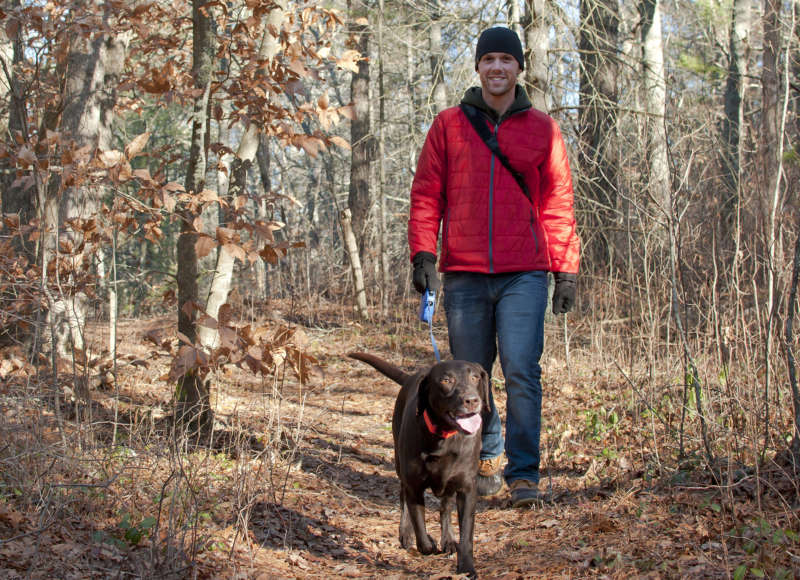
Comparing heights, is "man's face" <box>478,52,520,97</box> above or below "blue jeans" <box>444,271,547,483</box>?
above

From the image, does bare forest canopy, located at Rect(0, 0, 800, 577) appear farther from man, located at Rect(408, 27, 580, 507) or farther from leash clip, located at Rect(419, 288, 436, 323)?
leash clip, located at Rect(419, 288, 436, 323)

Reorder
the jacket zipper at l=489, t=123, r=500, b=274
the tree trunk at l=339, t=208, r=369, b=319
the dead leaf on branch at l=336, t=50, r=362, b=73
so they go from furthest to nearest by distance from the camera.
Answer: the tree trunk at l=339, t=208, r=369, b=319 < the dead leaf on branch at l=336, t=50, r=362, b=73 < the jacket zipper at l=489, t=123, r=500, b=274

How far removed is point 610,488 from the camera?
15.5 feet

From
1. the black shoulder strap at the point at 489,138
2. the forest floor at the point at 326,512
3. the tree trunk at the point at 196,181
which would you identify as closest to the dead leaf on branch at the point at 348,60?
the black shoulder strap at the point at 489,138

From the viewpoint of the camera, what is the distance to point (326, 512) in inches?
191

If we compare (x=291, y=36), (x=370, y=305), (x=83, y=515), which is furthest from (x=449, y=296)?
→ (x=370, y=305)

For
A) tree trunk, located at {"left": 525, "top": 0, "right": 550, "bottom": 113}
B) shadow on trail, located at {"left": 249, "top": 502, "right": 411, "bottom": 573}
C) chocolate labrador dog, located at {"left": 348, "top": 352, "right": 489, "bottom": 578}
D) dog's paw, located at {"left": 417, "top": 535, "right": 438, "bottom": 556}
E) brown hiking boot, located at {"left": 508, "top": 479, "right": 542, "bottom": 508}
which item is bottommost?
shadow on trail, located at {"left": 249, "top": 502, "right": 411, "bottom": 573}

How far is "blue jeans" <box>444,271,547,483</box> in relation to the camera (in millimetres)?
4449

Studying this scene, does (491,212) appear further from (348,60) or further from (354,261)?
(354,261)

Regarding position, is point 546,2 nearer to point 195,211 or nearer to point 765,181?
point 765,181

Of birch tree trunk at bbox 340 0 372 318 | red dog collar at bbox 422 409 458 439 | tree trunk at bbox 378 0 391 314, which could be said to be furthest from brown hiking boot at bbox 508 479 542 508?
birch tree trunk at bbox 340 0 372 318

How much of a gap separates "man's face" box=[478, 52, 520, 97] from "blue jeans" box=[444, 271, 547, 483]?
1057mm

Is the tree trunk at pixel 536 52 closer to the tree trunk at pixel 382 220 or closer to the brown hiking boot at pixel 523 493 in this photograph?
the tree trunk at pixel 382 220

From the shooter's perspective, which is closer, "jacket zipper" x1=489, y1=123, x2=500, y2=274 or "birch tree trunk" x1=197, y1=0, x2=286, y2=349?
"jacket zipper" x1=489, y1=123, x2=500, y2=274
